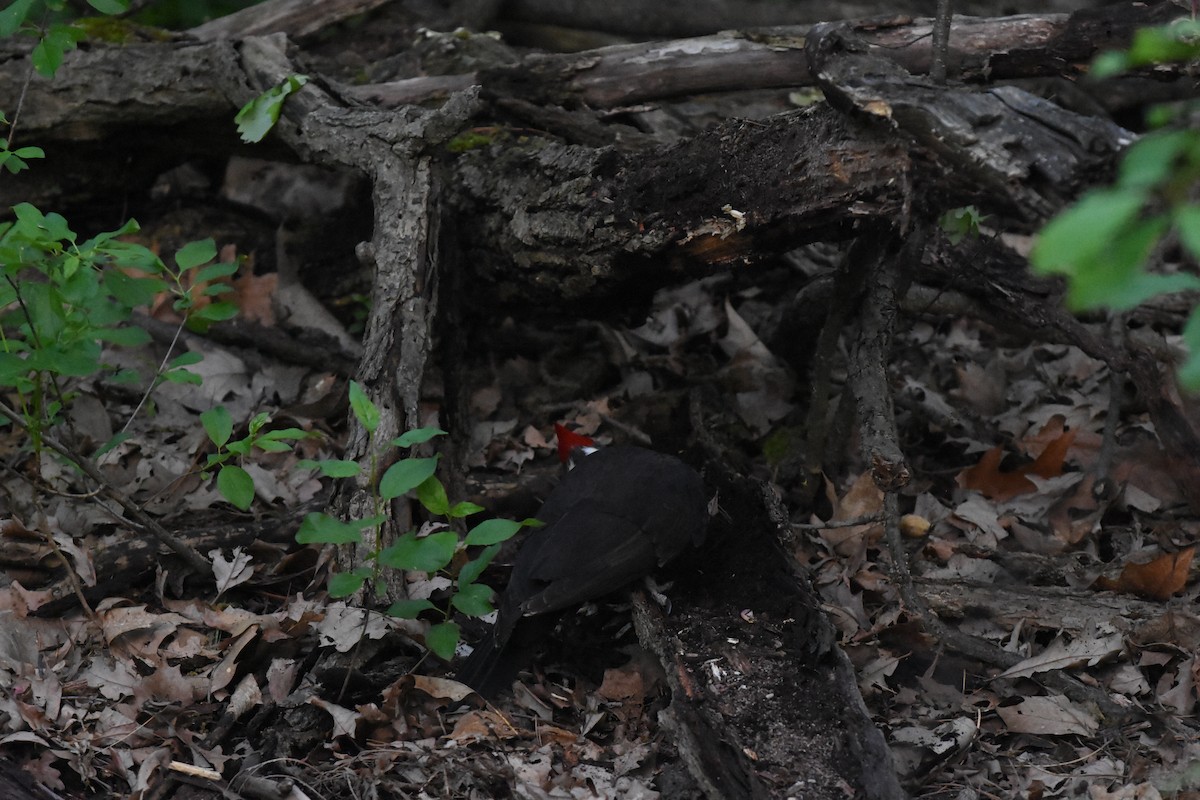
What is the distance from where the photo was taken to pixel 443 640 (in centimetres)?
270

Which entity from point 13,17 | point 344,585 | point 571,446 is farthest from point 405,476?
point 13,17

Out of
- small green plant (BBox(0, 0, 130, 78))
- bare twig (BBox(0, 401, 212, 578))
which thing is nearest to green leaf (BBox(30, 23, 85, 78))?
small green plant (BBox(0, 0, 130, 78))

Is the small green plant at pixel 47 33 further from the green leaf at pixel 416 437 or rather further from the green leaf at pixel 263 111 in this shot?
the green leaf at pixel 416 437

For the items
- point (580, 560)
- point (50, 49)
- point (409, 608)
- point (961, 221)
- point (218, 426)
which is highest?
point (50, 49)

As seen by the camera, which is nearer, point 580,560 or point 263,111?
point 580,560

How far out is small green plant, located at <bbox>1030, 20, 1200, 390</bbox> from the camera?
2.84 ft

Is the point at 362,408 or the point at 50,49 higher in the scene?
the point at 50,49

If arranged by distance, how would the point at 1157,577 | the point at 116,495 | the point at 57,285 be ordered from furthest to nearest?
the point at 1157,577 → the point at 116,495 → the point at 57,285

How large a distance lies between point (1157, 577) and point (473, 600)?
7.11 feet

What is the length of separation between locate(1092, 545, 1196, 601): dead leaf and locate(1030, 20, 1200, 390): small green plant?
2.55 metres

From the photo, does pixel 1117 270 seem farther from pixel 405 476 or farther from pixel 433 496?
pixel 433 496

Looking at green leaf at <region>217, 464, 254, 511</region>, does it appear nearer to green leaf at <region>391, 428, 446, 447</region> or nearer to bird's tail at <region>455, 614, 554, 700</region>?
green leaf at <region>391, 428, 446, 447</region>

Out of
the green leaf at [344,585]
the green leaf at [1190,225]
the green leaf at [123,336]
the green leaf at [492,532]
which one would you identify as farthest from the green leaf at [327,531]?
the green leaf at [1190,225]

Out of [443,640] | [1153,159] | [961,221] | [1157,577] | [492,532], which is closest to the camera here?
[1153,159]
